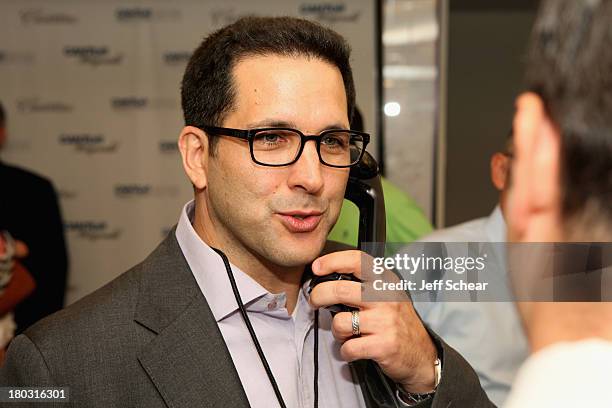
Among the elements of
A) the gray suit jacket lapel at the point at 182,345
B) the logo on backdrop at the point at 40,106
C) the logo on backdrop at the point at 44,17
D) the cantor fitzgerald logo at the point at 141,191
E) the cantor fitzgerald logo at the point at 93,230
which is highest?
the logo on backdrop at the point at 44,17

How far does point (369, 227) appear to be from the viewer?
3.29 feet

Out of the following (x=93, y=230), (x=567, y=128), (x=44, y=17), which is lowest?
(x=93, y=230)

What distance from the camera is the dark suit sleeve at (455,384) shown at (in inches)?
36.5

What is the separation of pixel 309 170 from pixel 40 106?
278cm

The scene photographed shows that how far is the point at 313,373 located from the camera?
3.45 feet

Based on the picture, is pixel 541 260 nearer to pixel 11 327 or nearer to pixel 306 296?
pixel 306 296

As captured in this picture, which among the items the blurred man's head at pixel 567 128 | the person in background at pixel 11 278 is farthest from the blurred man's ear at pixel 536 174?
the person in background at pixel 11 278

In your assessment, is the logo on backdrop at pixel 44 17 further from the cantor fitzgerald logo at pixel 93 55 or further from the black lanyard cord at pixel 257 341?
the black lanyard cord at pixel 257 341

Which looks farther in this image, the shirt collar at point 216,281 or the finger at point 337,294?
the shirt collar at point 216,281

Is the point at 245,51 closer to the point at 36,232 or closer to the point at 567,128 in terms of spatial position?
the point at 567,128

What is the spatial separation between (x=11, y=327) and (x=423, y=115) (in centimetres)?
117

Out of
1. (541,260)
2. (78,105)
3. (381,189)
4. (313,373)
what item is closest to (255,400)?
(313,373)

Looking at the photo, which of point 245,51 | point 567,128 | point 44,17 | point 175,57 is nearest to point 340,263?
point 245,51

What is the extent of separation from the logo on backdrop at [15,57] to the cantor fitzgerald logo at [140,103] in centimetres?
48
